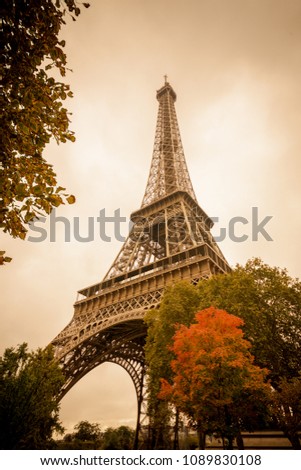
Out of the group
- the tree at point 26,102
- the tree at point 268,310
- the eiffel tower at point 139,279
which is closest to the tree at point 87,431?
the eiffel tower at point 139,279

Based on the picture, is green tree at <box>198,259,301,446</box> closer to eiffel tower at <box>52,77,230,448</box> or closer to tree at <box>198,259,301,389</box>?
tree at <box>198,259,301,389</box>

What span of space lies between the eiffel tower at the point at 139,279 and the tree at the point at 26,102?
19237mm

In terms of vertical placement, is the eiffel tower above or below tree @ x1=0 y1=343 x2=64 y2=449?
above

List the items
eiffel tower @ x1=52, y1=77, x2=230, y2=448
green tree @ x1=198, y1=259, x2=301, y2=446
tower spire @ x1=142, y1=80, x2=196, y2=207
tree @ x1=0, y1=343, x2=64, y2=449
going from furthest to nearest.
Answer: tower spire @ x1=142, y1=80, x2=196, y2=207
eiffel tower @ x1=52, y1=77, x2=230, y2=448
green tree @ x1=198, y1=259, x2=301, y2=446
tree @ x1=0, y1=343, x2=64, y2=449

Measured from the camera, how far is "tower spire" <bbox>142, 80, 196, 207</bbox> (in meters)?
43.0

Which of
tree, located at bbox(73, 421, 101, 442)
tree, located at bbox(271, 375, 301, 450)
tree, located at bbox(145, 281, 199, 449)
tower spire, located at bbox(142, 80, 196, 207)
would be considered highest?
tower spire, located at bbox(142, 80, 196, 207)

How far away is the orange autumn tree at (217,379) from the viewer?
11.1 meters

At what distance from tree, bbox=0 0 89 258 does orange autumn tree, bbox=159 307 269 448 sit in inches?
385

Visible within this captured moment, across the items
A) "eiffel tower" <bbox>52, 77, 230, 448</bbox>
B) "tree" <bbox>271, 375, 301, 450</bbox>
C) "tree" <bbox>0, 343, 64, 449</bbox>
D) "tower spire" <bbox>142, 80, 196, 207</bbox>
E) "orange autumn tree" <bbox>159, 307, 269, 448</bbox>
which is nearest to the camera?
"orange autumn tree" <bbox>159, 307, 269, 448</bbox>

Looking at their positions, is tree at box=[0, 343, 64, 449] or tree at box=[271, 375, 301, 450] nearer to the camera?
tree at box=[271, 375, 301, 450]

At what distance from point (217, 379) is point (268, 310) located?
619 centimetres

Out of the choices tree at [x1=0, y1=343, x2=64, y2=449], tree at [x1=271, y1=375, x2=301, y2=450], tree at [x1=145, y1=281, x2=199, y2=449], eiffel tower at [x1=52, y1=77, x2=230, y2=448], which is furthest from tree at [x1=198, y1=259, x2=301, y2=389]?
tree at [x1=0, y1=343, x2=64, y2=449]
